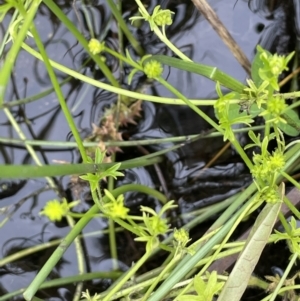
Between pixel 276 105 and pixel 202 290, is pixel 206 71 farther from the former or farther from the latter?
pixel 202 290

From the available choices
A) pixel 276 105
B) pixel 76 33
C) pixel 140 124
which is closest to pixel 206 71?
pixel 276 105

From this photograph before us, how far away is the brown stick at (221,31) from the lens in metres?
0.78

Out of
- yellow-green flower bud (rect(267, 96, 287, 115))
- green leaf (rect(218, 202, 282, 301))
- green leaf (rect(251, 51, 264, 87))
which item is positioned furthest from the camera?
green leaf (rect(251, 51, 264, 87))

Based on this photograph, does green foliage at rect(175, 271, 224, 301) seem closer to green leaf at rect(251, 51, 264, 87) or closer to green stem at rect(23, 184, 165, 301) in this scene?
green stem at rect(23, 184, 165, 301)

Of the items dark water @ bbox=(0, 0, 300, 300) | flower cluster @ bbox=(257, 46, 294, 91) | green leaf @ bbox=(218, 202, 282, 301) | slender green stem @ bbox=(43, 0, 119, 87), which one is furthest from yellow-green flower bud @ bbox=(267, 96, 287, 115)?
dark water @ bbox=(0, 0, 300, 300)

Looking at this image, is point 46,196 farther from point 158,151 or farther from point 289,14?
point 289,14

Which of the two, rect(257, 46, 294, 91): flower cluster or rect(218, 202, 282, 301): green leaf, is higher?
rect(257, 46, 294, 91): flower cluster

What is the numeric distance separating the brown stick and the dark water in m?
0.07

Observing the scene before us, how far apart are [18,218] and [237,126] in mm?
436

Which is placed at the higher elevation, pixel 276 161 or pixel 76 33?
Answer: pixel 76 33

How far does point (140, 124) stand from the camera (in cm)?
94

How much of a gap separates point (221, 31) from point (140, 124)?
0.76ft

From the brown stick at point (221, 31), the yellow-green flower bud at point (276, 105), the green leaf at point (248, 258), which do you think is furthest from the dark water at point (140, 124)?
the yellow-green flower bud at point (276, 105)

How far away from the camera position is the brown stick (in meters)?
0.78
